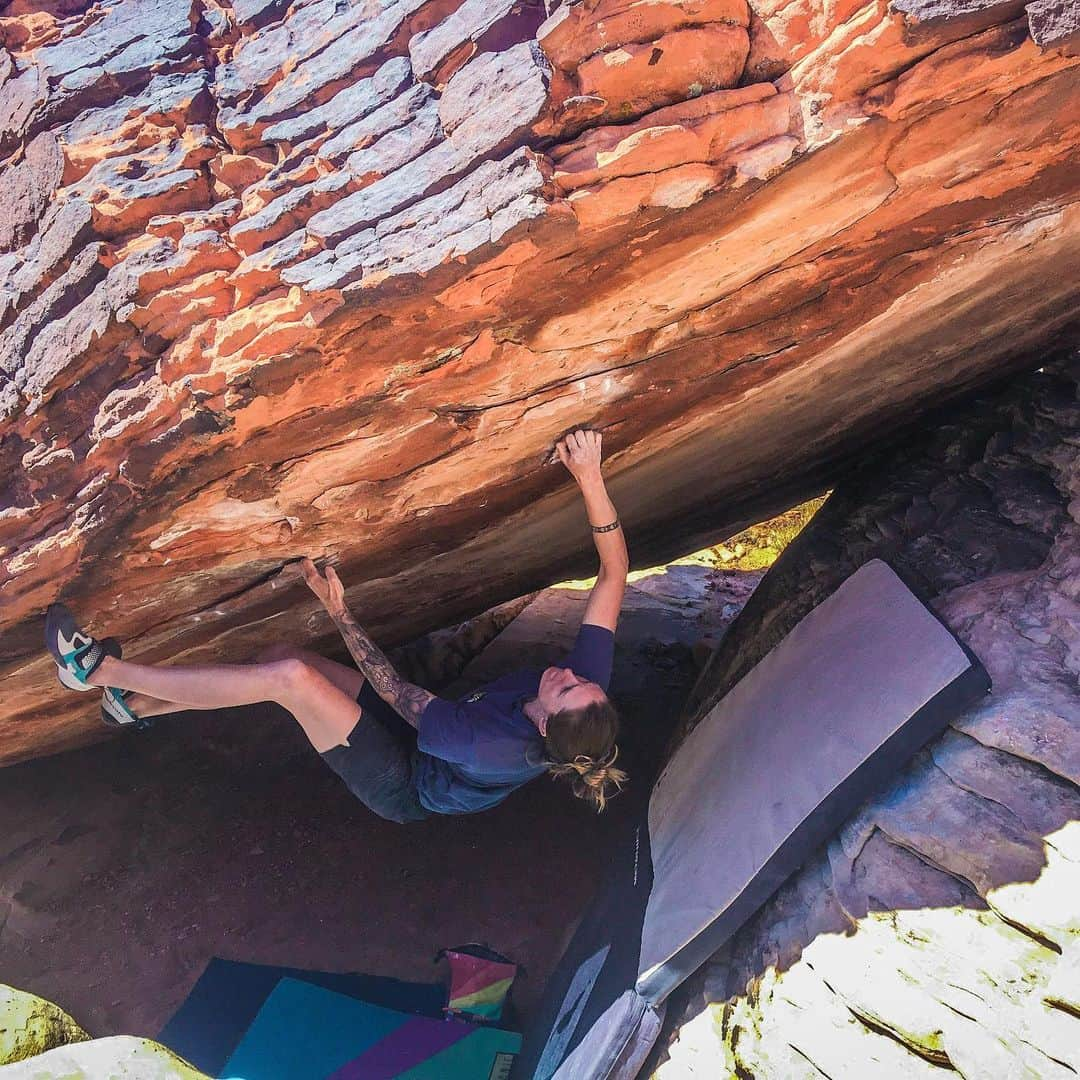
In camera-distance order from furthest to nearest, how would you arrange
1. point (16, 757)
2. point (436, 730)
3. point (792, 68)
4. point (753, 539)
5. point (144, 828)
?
1. point (753, 539)
2. point (144, 828)
3. point (16, 757)
4. point (436, 730)
5. point (792, 68)

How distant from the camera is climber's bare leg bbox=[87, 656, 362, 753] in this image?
2.51m

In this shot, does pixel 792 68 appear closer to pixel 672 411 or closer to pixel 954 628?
pixel 672 411

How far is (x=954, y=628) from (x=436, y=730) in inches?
63.0

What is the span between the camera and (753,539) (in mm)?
6277

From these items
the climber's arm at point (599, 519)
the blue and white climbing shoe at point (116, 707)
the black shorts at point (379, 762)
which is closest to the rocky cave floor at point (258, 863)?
the black shorts at point (379, 762)

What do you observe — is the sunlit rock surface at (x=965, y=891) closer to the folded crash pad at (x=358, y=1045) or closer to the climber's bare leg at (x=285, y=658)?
the folded crash pad at (x=358, y=1045)

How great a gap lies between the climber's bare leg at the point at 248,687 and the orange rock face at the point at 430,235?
0.63 ft

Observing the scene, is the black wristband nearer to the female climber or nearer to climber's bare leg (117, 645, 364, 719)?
the female climber

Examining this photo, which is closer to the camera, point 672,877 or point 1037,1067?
point 1037,1067

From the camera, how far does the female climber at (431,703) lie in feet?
8.06

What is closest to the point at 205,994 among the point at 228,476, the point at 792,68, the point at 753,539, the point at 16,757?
the point at 16,757

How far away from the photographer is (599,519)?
2.64 m

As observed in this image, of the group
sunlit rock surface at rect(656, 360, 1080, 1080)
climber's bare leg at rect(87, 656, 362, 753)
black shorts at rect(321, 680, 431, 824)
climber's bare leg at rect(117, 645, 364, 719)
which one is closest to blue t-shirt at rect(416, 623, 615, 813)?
black shorts at rect(321, 680, 431, 824)

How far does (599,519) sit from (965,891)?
54.6 inches
